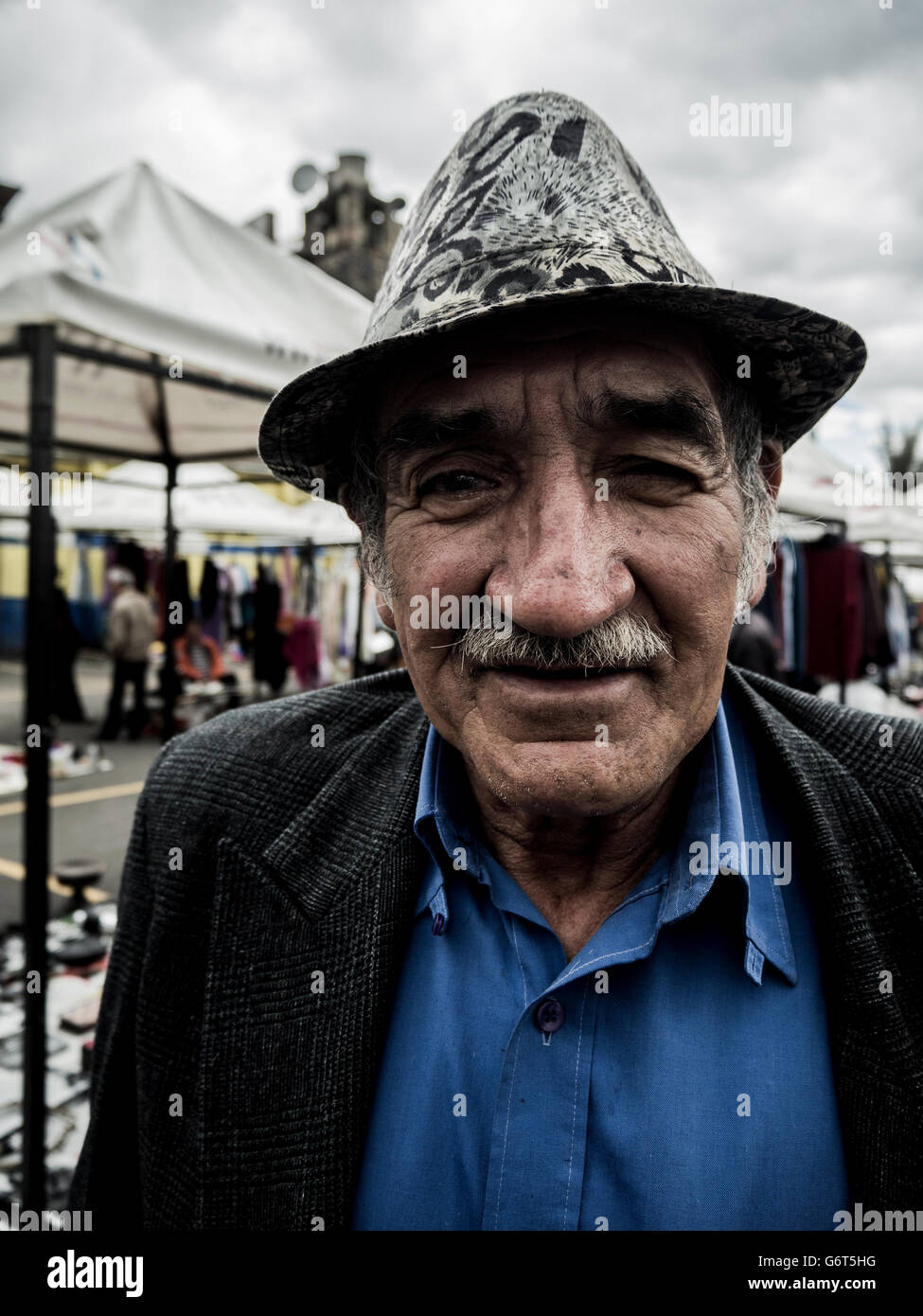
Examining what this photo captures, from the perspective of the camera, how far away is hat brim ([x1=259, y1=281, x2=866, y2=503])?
1.12 m

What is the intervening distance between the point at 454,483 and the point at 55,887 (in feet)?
18.5

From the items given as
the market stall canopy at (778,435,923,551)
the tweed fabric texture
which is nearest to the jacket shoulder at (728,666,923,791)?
the tweed fabric texture

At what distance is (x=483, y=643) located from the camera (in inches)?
46.3

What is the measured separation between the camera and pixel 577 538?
1101mm

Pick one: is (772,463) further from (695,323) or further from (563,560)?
(563,560)

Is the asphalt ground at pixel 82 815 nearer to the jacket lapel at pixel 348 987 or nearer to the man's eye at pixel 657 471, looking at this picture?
the jacket lapel at pixel 348 987

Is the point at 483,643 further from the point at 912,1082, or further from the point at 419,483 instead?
the point at 912,1082

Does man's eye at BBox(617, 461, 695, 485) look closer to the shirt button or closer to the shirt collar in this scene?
the shirt collar

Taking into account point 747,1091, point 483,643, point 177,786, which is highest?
point 483,643

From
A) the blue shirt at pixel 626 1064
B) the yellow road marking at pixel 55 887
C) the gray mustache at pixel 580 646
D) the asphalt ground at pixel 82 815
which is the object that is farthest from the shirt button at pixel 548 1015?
the yellow road marking at pixel 55 887

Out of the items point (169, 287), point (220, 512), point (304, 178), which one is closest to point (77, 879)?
point (169, 287)

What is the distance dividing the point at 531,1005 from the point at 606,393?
0.88 m

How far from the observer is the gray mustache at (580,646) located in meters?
1.12

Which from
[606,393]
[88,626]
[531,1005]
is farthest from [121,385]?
[88,626]
